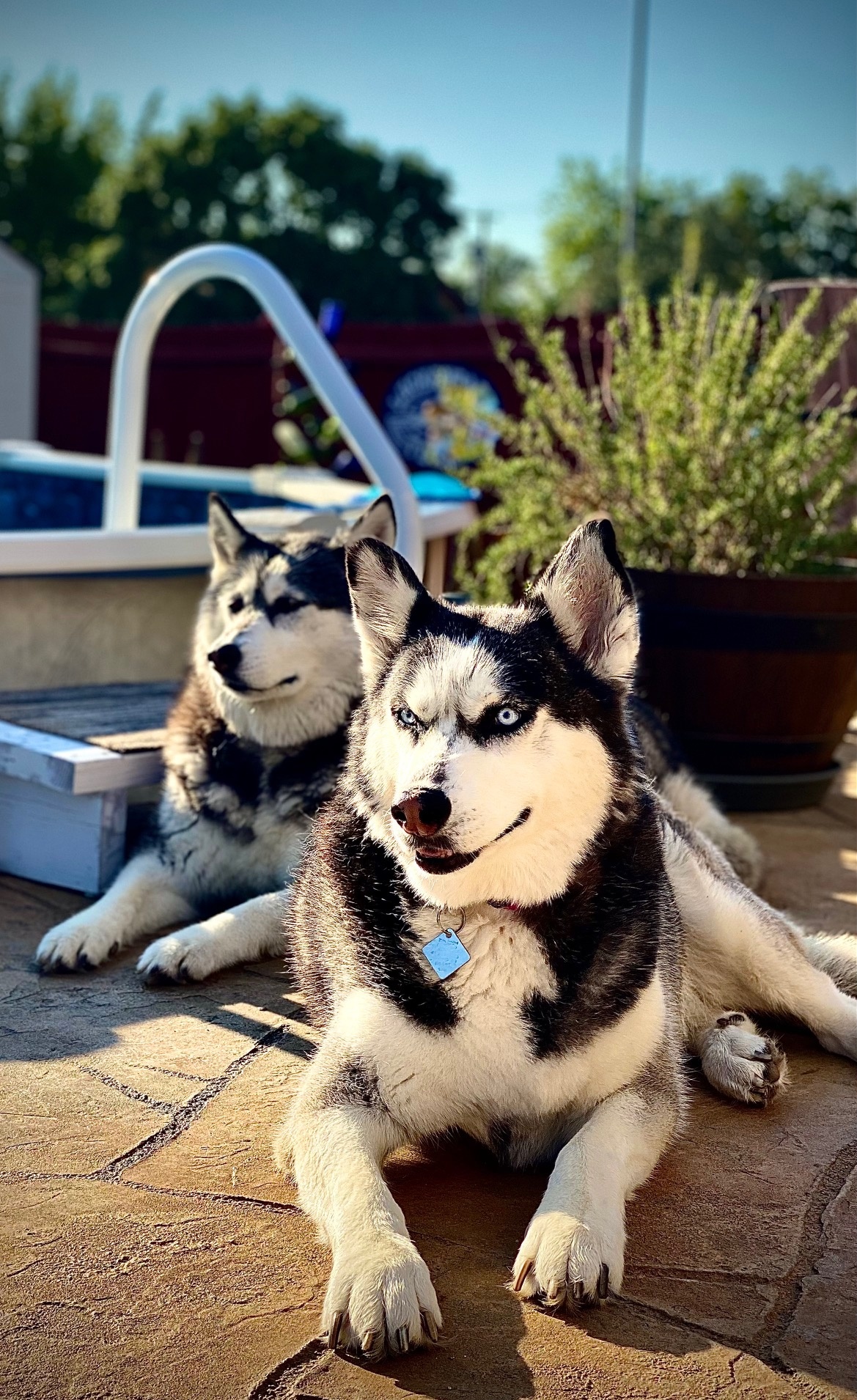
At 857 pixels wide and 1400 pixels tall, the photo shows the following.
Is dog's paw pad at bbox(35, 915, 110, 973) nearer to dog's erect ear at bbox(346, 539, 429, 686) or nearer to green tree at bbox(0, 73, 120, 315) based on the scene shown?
dog's erect ear at bbox(346, 539, 429, 686)

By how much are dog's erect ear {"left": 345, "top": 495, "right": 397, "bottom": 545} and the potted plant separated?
1.34 metres

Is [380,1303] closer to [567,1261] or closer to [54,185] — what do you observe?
[567,1261]

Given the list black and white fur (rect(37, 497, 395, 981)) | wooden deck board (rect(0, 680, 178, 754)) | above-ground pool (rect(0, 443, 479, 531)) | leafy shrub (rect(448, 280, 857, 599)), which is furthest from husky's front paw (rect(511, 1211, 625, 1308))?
above-ground pool (rect(0, 443, 479, 531))

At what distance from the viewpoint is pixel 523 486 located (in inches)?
203

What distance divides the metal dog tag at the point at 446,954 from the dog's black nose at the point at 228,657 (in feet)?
4.86

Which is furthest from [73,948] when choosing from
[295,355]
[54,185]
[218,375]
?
[54,185]

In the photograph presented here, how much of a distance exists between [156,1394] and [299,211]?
4220 cm

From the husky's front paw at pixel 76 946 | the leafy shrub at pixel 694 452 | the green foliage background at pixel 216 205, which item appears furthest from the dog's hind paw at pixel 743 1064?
the green foliage background at pixel 216 205

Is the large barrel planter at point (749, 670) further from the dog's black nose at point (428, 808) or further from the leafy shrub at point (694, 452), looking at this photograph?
the dog's black nose at point (428, 808)

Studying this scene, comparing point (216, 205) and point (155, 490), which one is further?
point (216, 205)

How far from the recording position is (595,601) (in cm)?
235

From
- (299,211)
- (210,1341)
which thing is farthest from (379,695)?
(299,211)

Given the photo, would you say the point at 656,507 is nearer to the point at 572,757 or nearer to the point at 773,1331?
the point at 572,757

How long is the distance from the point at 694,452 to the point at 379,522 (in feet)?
5.35
